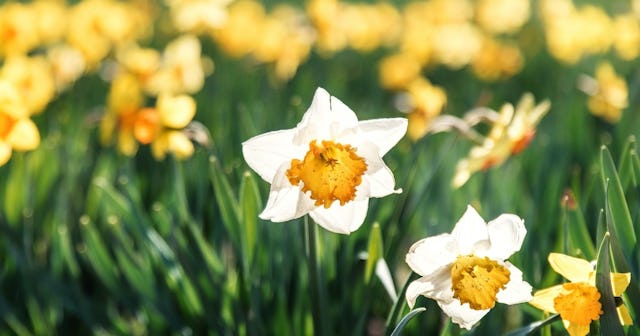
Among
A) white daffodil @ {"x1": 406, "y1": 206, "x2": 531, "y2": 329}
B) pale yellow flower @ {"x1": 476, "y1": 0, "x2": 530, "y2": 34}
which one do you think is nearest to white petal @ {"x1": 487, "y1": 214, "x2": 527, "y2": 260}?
white daffodil @ {"x1": 406, "y1": 206, "x2": 531, "y2": 329}

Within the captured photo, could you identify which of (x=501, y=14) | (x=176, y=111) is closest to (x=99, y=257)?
(x=176, y=111)

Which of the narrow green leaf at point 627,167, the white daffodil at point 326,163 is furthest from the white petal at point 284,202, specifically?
the narrow green leaf at point 627,167

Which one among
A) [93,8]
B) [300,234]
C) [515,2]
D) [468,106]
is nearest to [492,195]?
[300,234]

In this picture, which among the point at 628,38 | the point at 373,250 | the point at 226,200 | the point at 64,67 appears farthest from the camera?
the point at 628,38

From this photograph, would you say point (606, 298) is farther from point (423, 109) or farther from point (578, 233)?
point (423, 109)

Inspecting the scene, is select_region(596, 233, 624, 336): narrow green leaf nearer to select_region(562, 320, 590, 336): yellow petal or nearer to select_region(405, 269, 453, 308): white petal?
select_region(562, 320, 590, 336): yellow petal

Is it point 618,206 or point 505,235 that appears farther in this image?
point 618,206

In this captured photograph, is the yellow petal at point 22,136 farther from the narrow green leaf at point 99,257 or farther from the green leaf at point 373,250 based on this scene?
the green leaf at point 373,250

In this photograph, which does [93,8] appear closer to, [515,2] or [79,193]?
[79,193]
